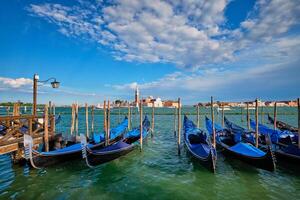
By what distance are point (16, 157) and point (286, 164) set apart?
1000 cm

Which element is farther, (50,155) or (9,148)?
(50,155)

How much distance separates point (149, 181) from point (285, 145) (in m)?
6.93

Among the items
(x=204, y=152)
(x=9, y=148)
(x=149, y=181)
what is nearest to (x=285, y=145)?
(x=204, y=152)

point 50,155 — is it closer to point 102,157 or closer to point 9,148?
point 9,148

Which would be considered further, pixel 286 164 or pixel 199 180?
pixel 286 164

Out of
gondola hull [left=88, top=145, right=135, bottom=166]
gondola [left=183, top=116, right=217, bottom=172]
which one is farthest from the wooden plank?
gondola [left=183, top=116, right=217, bottom=172]

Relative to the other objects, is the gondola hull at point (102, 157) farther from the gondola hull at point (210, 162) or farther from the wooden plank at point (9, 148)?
the gondola hull at point (210, 162)

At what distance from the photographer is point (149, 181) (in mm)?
6684

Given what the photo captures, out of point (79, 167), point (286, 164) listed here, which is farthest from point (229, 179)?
point (79, 167)

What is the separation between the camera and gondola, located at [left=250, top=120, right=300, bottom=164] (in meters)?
7.81

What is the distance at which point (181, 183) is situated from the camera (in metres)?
6.54

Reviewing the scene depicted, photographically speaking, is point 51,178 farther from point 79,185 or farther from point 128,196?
point 128,196

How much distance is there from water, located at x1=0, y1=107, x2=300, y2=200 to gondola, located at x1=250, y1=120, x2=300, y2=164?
0.43 metres

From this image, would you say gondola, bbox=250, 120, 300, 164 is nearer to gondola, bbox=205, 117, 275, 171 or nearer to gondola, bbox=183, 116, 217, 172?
gondola, bbox=205, 117, 275, 171
